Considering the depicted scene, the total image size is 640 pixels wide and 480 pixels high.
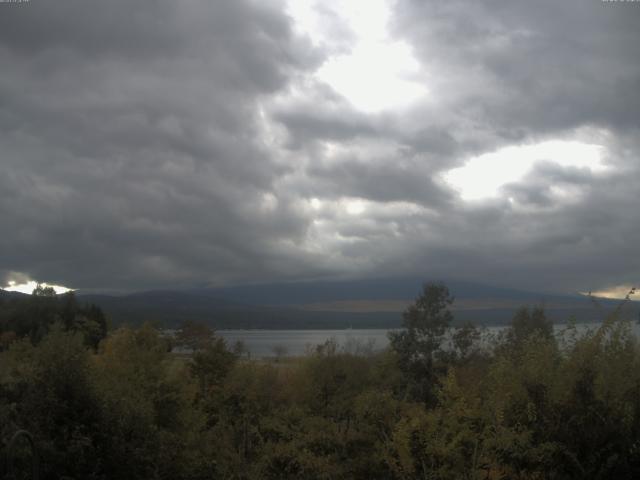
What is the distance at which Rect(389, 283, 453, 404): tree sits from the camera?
3900cm

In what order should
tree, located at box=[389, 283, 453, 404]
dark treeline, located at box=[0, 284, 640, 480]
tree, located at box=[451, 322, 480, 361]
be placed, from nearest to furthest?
dark treeline, located at box=[0, 284, 640, 480] → tree, located at box=[389, 283, 453, 404] → tree, located at box=[451, 322, 480, 361]

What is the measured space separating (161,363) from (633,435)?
15202mm

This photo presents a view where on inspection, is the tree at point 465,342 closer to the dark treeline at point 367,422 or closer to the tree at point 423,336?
the tree at point 423,336

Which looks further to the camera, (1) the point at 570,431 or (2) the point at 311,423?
(2) the point at 311,423

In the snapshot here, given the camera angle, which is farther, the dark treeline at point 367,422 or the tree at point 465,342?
the tree at point 465,342

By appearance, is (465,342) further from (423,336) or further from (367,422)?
(367,422)

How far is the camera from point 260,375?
32.2m

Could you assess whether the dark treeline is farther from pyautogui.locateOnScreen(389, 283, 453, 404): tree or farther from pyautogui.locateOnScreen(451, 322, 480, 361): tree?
pyautogui.locateOnScreen(451, 322, 480, 361): tree

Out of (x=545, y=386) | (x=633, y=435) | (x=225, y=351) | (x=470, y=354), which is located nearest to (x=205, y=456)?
(x=545, y=386)

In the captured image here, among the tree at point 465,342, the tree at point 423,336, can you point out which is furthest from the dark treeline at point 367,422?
the tree at point 465,342

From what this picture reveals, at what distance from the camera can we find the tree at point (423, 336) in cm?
3900

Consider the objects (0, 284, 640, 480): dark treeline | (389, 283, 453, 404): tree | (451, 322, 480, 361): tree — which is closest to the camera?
(0, 284, 640, 480): dark treeline

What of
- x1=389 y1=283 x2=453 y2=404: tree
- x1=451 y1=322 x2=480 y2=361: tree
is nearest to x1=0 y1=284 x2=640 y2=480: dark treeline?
x1=389 y1=283 x2=453 y2=404: tree

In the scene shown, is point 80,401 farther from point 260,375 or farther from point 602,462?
point 260,375
